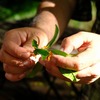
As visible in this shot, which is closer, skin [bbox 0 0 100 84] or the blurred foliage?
skin [bbox 0 0 100 84]

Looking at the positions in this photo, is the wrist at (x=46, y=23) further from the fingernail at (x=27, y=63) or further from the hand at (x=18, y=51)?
the fingernail at (x=27, y=63)

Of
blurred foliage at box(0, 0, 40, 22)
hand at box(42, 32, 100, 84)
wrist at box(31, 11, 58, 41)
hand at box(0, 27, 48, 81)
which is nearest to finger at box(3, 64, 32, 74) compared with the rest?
hand at box(0, 27, 48, 81)

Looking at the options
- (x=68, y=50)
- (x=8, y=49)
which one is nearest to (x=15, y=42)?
(x=8, y=49)

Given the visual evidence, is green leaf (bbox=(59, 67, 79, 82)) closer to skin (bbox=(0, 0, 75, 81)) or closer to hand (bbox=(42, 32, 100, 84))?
hand (bbox=(42, 32, 100, 84))

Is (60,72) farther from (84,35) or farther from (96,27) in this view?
(96,27)

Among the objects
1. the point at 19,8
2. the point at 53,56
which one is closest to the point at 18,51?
the point at 53,56

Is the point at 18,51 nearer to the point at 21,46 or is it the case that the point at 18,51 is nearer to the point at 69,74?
the point at 21,46
